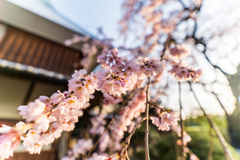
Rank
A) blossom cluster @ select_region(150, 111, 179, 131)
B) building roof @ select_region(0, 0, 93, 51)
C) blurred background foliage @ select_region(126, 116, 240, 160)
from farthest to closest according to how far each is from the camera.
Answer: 1. blurred background foliage @ select_region(126, 116, 240, 160)
2. building roof @ select_region(0, 0, 93, 51)
3. blossom cluster @ select_region(150, 111, 179, 131)

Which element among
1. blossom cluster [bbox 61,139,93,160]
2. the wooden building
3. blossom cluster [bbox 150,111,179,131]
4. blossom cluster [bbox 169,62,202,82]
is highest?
the wooden building

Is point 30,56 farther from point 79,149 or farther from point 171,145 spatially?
point 171,145

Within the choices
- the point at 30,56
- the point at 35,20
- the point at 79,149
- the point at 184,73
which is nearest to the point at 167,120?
the point at 184,73

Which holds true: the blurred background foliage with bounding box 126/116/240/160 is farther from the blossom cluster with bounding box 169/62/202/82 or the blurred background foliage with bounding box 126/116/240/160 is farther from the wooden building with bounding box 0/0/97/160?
the blossom cluster with bounding box 169/62/202/82

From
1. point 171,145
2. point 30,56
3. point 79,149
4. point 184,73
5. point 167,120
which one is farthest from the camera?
point 171,145

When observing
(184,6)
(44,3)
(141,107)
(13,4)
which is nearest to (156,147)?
(141,107)

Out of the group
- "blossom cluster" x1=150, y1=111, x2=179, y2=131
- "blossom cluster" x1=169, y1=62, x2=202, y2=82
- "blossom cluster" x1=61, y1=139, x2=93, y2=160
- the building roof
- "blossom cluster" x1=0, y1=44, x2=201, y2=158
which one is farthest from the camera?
"blossom cluster" x1=61, y1=139, x2=93, y2=160

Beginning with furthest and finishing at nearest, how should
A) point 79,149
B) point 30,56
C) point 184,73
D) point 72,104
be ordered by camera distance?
1. point 30,56
2. point 79,149
3. point 184,73
4. point 72,104

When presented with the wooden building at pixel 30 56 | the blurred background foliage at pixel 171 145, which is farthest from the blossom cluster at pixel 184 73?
the blurred background foliage at pixel 171 145

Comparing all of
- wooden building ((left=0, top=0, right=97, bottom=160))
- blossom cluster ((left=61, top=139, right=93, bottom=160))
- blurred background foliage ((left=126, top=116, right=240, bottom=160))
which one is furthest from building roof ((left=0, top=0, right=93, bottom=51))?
blurred background foliage ((left=126, top=116, right=240, bottom=160))

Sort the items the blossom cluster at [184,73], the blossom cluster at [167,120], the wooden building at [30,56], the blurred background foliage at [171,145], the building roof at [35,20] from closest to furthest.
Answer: the blossom cluster at [167,120], the blossom cluster at [184,73], the wooden building at [30,56], the building roof at [35,20], the blurred background foliage at [171,145]

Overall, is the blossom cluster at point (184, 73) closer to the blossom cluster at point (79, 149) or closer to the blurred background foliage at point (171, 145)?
the blossom cluster at point (79, 149)

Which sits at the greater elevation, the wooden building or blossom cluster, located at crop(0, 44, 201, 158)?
the wooden building

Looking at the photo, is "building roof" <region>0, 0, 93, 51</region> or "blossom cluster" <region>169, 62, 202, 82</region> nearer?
"blossom cluster" <region>169, 62, 202, 82</region>
